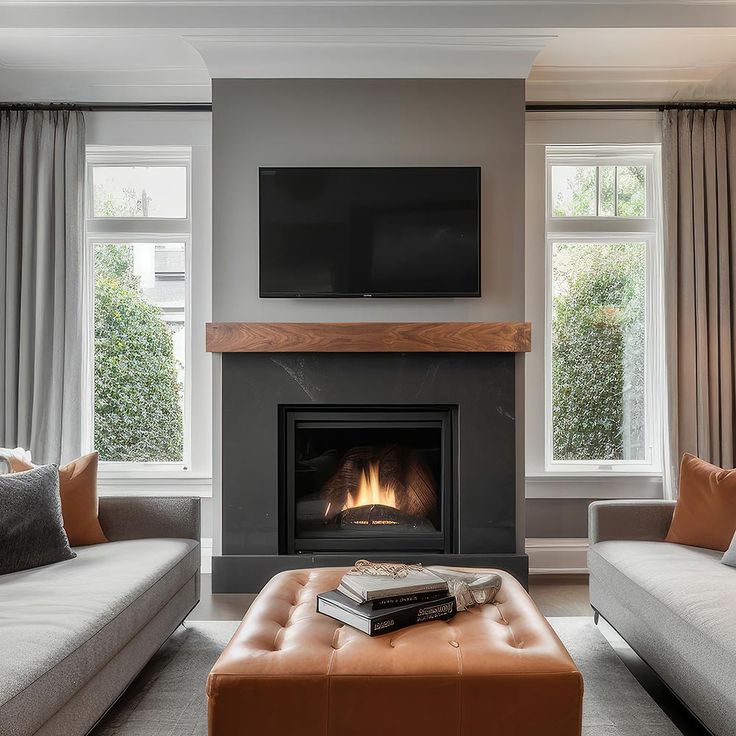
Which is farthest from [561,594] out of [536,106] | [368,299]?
[536,106]

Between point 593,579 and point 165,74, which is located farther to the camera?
point 165,74

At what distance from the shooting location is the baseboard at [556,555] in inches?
149

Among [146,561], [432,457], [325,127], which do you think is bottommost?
[146,561]

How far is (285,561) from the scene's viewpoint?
338cm

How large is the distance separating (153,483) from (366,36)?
2.58 m

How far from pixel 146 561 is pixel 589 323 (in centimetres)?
271

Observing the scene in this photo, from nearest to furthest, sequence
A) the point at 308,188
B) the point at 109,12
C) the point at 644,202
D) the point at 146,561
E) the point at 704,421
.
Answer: the point at 146,561, the point at 109,12, the point at 308,188, the point at 704,421, the point at 644,202

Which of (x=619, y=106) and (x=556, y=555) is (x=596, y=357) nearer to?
(x=556, y=555)

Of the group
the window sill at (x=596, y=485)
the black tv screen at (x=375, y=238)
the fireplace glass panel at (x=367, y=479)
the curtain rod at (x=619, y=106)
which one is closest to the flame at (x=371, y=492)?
the fireplace glass panel at (x=367, y=479)

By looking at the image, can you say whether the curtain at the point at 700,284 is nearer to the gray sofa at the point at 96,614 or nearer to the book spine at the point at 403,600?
the book spine at the point at 403,600

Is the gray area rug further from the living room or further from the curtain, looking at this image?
the curtain

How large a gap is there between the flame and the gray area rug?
999 millimetres

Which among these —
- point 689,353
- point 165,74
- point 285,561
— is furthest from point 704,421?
point 165,74

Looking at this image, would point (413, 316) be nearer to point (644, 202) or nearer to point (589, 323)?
point (589, 323)
